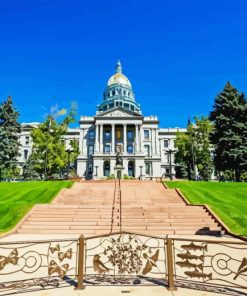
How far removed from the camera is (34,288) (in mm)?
5902

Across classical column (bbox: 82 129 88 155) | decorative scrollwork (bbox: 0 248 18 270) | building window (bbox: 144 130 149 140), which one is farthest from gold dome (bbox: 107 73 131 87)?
decorative scrollwork (bbox: 0 248 18 270)

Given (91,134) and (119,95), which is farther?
(119,95)

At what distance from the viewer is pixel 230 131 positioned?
119 feet

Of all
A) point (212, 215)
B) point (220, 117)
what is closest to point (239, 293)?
point (212, 215)

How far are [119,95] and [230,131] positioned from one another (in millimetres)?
47574

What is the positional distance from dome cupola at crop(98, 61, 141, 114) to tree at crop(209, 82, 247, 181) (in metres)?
39.6

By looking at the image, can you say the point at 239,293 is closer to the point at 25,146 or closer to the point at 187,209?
the point at 187,209

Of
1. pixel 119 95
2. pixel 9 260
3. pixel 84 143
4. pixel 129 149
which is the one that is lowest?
pixel 9 260

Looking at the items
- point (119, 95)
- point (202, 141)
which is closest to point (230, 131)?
point (202, 141)

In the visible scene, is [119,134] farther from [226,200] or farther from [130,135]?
[226,200]

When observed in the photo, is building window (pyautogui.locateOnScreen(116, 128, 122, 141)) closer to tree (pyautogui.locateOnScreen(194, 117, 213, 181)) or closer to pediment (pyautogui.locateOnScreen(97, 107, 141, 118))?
pediment (pyautogui.locateOnScreen(97, 107, 141, 118))

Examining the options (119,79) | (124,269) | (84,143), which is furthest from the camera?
(119,79)

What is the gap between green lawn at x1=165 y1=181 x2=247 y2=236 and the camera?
47.9ft

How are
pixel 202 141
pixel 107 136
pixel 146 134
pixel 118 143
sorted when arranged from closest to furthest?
pixel 202 141 < pixel 118 143 < pixel 107 136 < pixel 146 134
